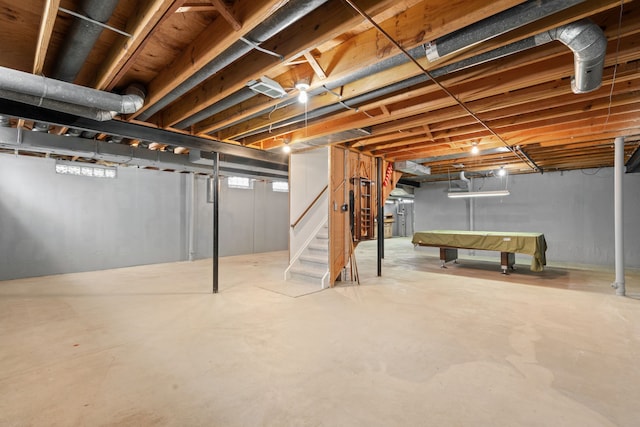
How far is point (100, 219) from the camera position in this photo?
654 cm

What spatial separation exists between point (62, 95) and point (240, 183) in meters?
6.62

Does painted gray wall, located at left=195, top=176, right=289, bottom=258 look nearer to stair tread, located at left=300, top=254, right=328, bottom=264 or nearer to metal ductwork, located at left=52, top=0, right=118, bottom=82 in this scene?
stair tread, located at left=300, top=254, right=328, bottom=264

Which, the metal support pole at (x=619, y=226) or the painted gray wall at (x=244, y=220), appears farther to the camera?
the painted gray wall at (x=244, y=220)

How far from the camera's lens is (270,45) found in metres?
2.36

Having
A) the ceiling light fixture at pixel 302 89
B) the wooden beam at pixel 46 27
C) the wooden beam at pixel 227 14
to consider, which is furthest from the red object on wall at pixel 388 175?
the wooden beam at pixel 46 27

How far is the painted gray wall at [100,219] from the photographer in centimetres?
561

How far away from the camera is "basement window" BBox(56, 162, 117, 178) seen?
608 centimetres

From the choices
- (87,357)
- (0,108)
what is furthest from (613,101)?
(0,108)

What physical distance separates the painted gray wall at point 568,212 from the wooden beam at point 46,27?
33.3ft

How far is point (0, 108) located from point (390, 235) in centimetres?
1486

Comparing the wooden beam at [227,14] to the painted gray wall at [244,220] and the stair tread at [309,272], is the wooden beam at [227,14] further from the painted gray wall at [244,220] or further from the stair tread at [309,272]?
the painted gray wall at [244,220]

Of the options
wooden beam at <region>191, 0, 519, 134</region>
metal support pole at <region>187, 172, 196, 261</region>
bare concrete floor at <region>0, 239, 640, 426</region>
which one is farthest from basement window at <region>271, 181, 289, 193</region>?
wooden beam at <region>191, 0, 519, 134</region>

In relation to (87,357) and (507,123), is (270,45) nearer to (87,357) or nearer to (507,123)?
(87,357)

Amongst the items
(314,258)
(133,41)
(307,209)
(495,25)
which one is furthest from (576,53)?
(307,209)
